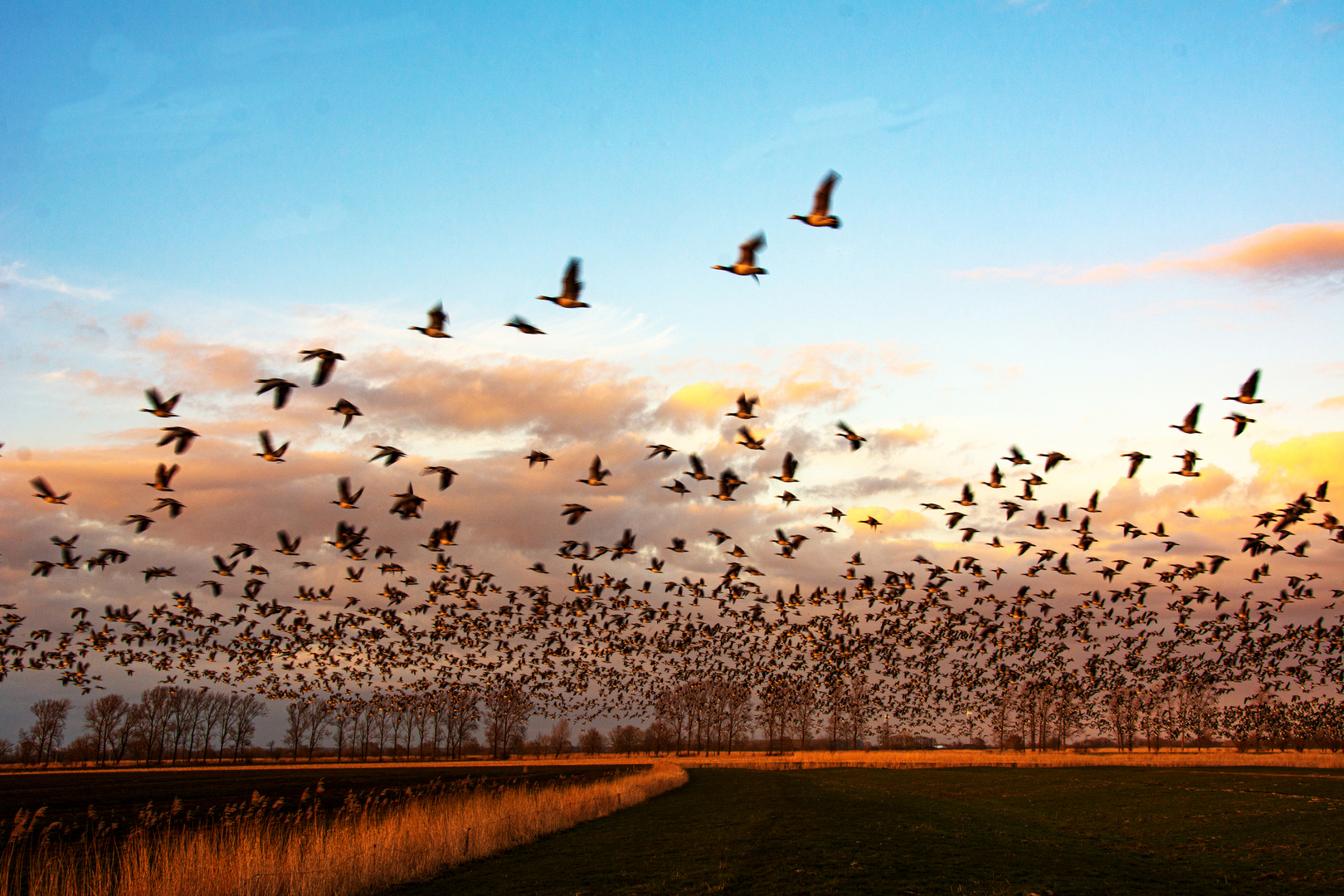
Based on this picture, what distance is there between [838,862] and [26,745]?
590ft

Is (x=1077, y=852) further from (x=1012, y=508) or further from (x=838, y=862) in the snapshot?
(x=1012, y=508)

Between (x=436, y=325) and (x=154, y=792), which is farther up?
(x=436, y=325)

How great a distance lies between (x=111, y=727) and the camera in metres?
158

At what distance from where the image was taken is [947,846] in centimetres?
2691

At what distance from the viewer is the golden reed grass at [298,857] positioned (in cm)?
1797

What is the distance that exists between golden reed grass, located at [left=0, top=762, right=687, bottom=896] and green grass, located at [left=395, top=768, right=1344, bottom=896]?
100 centimetres

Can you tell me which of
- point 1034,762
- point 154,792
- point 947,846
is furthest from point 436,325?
point 1034,762

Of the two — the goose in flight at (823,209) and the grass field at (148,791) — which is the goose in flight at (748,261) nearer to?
the goose in flight at (823,209)

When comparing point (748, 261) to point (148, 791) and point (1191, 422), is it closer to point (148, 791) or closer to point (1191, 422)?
point (1191, 422)

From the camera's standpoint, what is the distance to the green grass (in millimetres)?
21094

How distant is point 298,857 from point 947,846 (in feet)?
61.8

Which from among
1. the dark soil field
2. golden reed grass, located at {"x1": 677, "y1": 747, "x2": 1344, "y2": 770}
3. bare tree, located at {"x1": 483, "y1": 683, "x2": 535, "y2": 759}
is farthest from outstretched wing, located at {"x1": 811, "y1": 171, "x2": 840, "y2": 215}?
bare tree, located at {"x1": 483, "y1": 683, "x2": 535, "y2": 759}

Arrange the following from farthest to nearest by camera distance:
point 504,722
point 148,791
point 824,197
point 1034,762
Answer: point 504,722
point 1034,762
point 148,791
point 824,197

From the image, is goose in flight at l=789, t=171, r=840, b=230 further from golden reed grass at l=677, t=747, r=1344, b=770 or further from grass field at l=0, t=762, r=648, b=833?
golden reed grass at l=677, t=747, r=1344, b=770
